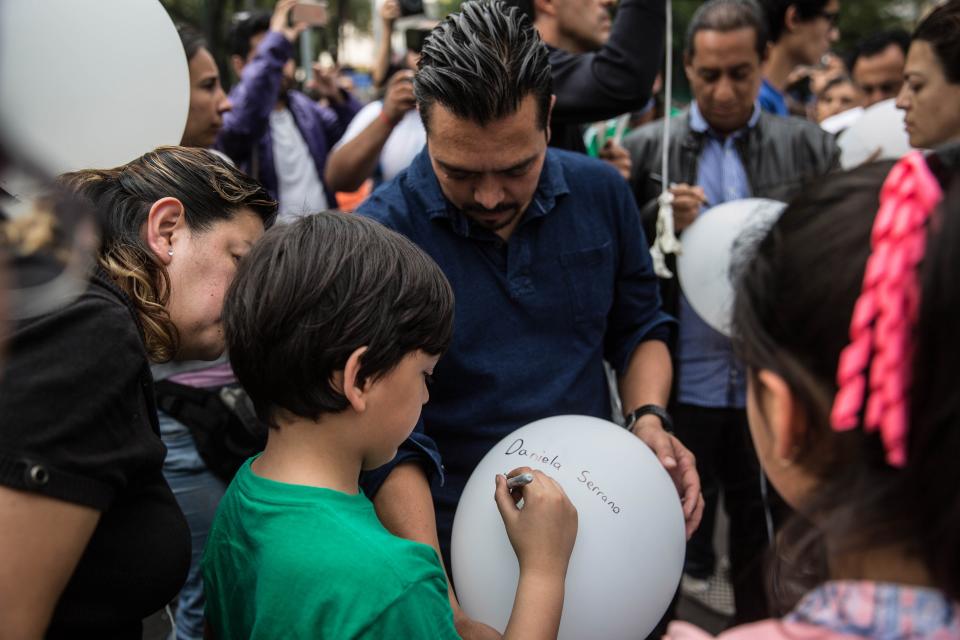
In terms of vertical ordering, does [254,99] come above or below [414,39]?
below

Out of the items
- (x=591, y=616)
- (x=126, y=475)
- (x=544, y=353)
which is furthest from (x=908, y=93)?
(x=126, y=475)

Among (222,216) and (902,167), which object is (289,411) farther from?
(902,167)

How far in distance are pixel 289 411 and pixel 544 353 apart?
721 millimetres

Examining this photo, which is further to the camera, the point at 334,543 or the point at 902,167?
the point at 334,543

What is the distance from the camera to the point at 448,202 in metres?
1.94

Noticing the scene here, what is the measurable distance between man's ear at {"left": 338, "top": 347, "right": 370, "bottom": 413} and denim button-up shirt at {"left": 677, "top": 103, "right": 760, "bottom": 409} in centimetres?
198

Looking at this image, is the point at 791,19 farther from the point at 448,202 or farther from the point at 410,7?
the point at 448,202

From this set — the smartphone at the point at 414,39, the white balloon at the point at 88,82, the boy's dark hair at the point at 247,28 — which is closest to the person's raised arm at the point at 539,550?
the white balloon at the point at 88,82

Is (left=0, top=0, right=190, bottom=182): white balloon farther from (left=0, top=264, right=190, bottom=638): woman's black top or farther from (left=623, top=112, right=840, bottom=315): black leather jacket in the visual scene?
(left=623, top=112, right=840, bottom=315): black leather jacket

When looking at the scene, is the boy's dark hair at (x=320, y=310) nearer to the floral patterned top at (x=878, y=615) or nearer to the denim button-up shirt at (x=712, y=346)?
the floral patterned top at (x=878, y=615)

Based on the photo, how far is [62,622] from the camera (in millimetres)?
1200

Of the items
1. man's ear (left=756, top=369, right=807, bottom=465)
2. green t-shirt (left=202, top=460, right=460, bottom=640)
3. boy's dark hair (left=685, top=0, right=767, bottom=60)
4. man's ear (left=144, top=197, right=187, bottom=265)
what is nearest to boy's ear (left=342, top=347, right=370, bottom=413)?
green t-shirt (left=202, top=460, right=460, bottom=640)

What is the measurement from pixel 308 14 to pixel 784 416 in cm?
435

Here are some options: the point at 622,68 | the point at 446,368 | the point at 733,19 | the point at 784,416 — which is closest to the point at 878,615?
the point at 784,416
